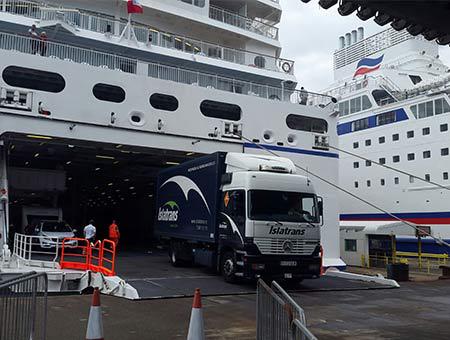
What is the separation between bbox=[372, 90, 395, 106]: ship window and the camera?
112 feet

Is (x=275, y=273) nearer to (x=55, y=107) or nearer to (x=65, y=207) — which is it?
(x=55, y=107)

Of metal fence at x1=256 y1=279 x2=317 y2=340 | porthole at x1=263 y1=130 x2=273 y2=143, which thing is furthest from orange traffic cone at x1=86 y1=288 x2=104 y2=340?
porthole at x1=263 y1=130 x2=273 y2=143

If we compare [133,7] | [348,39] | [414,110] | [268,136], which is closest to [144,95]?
[133,7]

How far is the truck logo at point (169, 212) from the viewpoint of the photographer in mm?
17000

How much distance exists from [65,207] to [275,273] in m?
24.4

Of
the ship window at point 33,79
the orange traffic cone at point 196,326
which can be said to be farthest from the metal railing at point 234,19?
the orange traffic cone at point 196,326

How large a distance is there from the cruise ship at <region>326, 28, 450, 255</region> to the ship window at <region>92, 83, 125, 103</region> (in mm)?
13981

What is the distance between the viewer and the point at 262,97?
2069 cm

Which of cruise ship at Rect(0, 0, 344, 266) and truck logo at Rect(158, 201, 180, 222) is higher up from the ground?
cruise ship at Rect(0, 0, 344, 266)

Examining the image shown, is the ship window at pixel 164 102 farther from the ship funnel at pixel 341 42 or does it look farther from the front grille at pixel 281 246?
the ship funnel at pixel 341 42

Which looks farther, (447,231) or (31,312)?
(447,231)

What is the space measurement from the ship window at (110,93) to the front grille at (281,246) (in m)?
7.82

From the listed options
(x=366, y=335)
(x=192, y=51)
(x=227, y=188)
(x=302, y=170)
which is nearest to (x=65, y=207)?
(x=192, y=51)

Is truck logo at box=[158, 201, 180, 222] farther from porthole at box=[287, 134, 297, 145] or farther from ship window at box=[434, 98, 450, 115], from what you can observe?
ship window at box=[434, 98, 450, 115]
